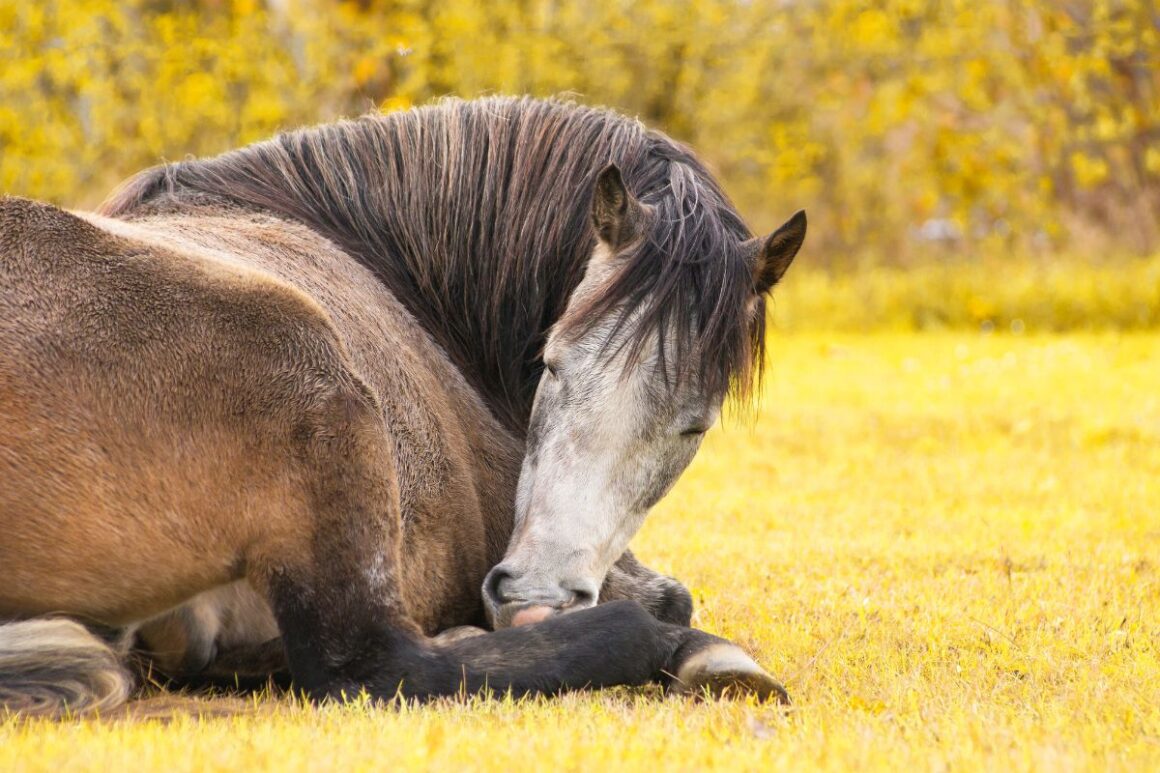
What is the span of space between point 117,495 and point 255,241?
4.16 ft

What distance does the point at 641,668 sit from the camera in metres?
3.42

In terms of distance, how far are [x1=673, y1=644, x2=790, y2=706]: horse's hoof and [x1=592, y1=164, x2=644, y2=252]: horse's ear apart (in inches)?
47.6

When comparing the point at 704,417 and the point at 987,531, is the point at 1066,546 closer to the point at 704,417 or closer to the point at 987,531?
the point at 987,531

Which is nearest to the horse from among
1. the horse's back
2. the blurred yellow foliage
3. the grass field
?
the horse's back

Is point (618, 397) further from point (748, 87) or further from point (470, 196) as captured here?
point (748, 87)

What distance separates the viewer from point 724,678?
11.1 ft

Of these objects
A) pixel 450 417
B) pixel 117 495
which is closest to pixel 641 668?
pixel 450 417

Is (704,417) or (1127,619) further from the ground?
(704,417)

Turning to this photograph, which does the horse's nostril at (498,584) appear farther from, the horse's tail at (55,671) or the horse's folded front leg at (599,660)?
the horse's tail at (55,671)

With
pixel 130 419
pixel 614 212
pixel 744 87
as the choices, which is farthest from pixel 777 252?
pixel 744 87

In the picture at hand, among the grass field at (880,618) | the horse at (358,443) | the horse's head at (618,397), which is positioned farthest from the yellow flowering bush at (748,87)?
the horse's head at (618,397)

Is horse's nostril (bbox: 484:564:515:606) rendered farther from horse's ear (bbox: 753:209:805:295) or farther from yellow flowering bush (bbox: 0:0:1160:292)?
yellow flowering bush (bbox: 0:0:1160:292)

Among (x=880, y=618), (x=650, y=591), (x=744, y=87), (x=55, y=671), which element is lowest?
(x=880, y=618)

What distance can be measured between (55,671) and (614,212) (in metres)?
1.91
